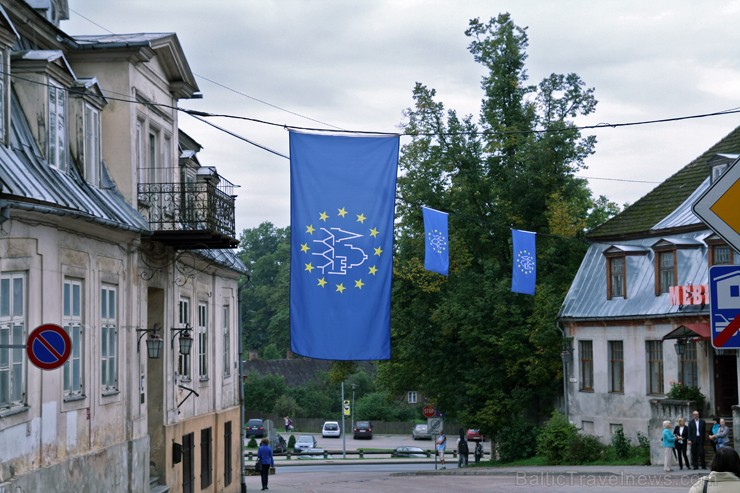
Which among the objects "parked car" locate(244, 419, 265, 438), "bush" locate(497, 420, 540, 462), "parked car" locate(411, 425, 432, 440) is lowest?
"parked car" locate(411, 425, 432, 440)

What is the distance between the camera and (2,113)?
50.6 ft

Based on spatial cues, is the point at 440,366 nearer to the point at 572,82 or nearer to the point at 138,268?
the point at 572,82

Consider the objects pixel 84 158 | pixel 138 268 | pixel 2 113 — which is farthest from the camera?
pixel 138 268

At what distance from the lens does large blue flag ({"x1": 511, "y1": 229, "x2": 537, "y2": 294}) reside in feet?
117

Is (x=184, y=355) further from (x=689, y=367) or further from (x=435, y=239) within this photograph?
(x=689, y=367)

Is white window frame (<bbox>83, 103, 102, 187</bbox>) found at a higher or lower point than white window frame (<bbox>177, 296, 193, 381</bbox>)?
higher

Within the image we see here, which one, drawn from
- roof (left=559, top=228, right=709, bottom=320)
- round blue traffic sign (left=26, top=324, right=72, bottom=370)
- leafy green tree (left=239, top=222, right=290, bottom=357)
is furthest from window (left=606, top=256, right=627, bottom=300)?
leafy green tree (left=239, top=222, right=290, bottom=357)

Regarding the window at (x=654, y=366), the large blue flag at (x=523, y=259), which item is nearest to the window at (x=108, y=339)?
the large blue flag at (x=523, y=259)

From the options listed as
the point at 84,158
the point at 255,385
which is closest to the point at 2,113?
the point at 84,158

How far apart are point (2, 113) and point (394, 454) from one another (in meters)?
55.1

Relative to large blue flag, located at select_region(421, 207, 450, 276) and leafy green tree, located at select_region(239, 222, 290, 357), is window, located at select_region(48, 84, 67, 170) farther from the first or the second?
leafy green tree, located at select_region(239, 222, 290, 357)

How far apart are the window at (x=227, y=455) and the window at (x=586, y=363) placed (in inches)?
669

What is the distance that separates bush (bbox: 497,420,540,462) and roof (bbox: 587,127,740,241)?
8.17 meters

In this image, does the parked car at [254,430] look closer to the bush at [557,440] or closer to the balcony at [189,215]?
the bush at [557,440]
